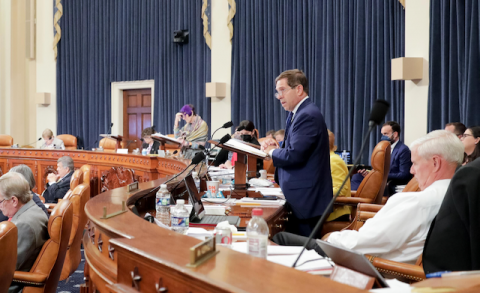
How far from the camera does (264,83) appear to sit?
27.4 ft

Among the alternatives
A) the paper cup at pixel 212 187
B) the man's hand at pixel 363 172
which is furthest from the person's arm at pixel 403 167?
the paper cup at pixel 212 187

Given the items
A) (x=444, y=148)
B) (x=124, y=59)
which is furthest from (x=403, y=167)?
(x=124, y=59)

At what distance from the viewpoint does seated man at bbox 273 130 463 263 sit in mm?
1769

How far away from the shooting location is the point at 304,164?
2.76 m

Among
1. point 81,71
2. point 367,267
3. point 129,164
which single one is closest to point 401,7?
point 129,164

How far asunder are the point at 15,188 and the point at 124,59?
792cm

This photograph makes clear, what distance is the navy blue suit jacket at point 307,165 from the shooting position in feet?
8.91

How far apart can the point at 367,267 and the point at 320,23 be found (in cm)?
709

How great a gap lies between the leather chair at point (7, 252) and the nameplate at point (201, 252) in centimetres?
111

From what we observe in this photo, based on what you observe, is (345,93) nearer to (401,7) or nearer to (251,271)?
(401,7)

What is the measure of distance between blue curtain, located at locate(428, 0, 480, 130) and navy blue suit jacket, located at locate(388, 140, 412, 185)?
101 cm

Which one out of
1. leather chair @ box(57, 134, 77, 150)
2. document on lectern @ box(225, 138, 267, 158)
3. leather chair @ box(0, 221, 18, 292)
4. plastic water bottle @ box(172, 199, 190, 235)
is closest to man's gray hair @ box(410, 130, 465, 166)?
plastic water bottle @ box(172, 199, 190, 235)

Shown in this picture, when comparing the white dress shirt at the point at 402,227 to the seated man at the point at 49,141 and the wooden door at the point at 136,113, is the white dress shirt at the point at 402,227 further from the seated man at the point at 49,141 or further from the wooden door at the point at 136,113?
the wooden door at the point at 136,113

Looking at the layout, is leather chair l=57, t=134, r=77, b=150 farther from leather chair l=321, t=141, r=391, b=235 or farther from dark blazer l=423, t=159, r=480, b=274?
dark blazer l=423, t=159, r=480, b=274
